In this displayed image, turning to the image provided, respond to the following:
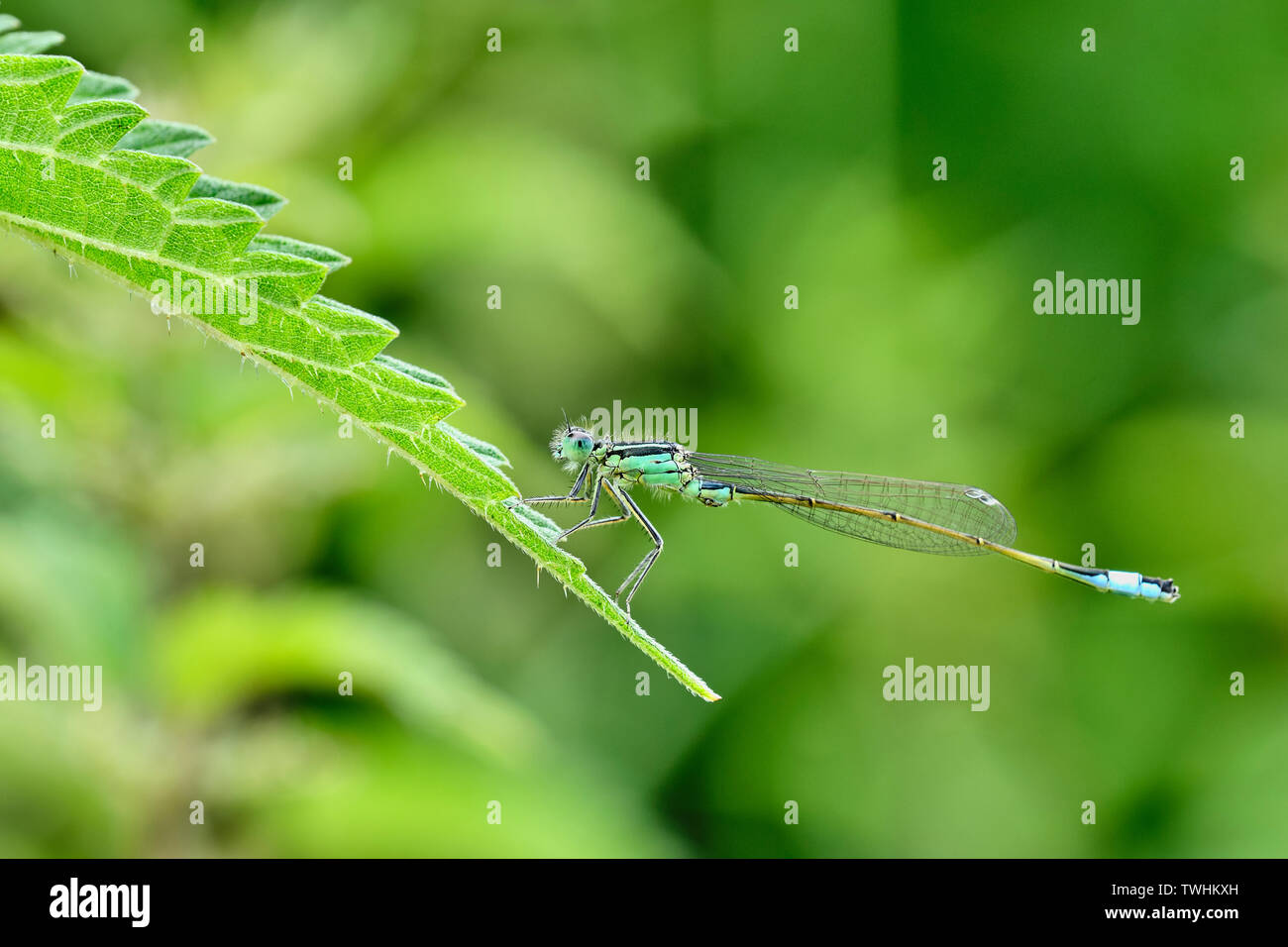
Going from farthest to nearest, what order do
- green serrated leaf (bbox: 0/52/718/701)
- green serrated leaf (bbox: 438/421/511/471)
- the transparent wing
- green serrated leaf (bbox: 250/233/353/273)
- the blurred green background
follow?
the transparent wing, the blurred green background, green serrated leaf (bbox: 438/421/511/471), green serrated leaf (bbox: 250/233/353/273), green serrated leaf (bbox: 0/52/718/701)

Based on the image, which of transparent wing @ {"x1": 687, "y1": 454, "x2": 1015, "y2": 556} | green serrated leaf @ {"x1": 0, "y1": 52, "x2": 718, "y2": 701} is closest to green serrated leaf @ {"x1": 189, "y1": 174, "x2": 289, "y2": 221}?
green serrated leaf @ {"x1": 0, "y1": 52, "x2": 718, "y2": 701}

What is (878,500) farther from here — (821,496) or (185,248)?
(185,248)

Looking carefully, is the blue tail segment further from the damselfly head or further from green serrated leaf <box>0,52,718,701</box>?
green serrated leaf <box>0,52,718,701</box>

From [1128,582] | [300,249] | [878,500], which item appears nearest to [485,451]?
[300,249]

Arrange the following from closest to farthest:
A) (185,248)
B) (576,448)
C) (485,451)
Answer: (185,248)
(485,451)
(576,448)

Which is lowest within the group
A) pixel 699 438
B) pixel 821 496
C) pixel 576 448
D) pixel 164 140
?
pixel 821 496

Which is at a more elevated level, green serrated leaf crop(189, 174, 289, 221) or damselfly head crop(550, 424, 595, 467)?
green serrated leaf crop(189, 174, 289, 221)

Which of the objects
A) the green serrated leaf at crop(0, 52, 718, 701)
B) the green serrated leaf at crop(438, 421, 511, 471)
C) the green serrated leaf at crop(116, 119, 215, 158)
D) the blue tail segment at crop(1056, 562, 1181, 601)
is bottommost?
the blue tail segment at crop(1056, 562, 1181, 601)
